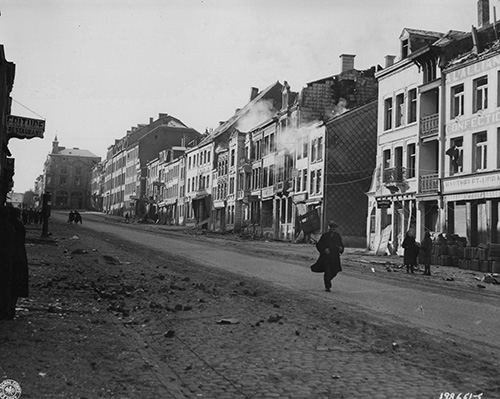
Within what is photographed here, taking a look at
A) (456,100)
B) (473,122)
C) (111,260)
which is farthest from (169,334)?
(456,100)

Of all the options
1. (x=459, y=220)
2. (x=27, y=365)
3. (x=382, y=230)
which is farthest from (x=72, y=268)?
(x=382, y=230)

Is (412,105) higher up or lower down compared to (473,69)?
lower down

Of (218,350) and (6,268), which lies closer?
(218,350)

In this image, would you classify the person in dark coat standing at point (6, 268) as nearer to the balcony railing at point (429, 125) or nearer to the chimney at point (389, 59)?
the balcony railing at point (429, 125)

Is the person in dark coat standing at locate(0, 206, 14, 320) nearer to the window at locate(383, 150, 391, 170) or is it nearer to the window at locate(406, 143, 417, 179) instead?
the window at locate(406, 143, 417, 179)

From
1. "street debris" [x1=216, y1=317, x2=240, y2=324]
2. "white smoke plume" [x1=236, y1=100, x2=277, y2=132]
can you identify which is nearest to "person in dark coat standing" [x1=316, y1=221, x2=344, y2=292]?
A: "street debris" [x1=216, y1=317, x2=240, y2=324]

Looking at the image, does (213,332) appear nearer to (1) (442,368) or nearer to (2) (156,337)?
(2) (156,337)

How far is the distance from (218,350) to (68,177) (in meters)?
152

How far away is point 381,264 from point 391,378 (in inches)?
851

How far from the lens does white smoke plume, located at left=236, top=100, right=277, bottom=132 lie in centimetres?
6925

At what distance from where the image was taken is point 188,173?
8694cm

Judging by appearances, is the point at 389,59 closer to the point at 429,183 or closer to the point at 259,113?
the point at 429,183

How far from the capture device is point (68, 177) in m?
152

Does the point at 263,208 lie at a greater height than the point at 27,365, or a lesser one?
greater
